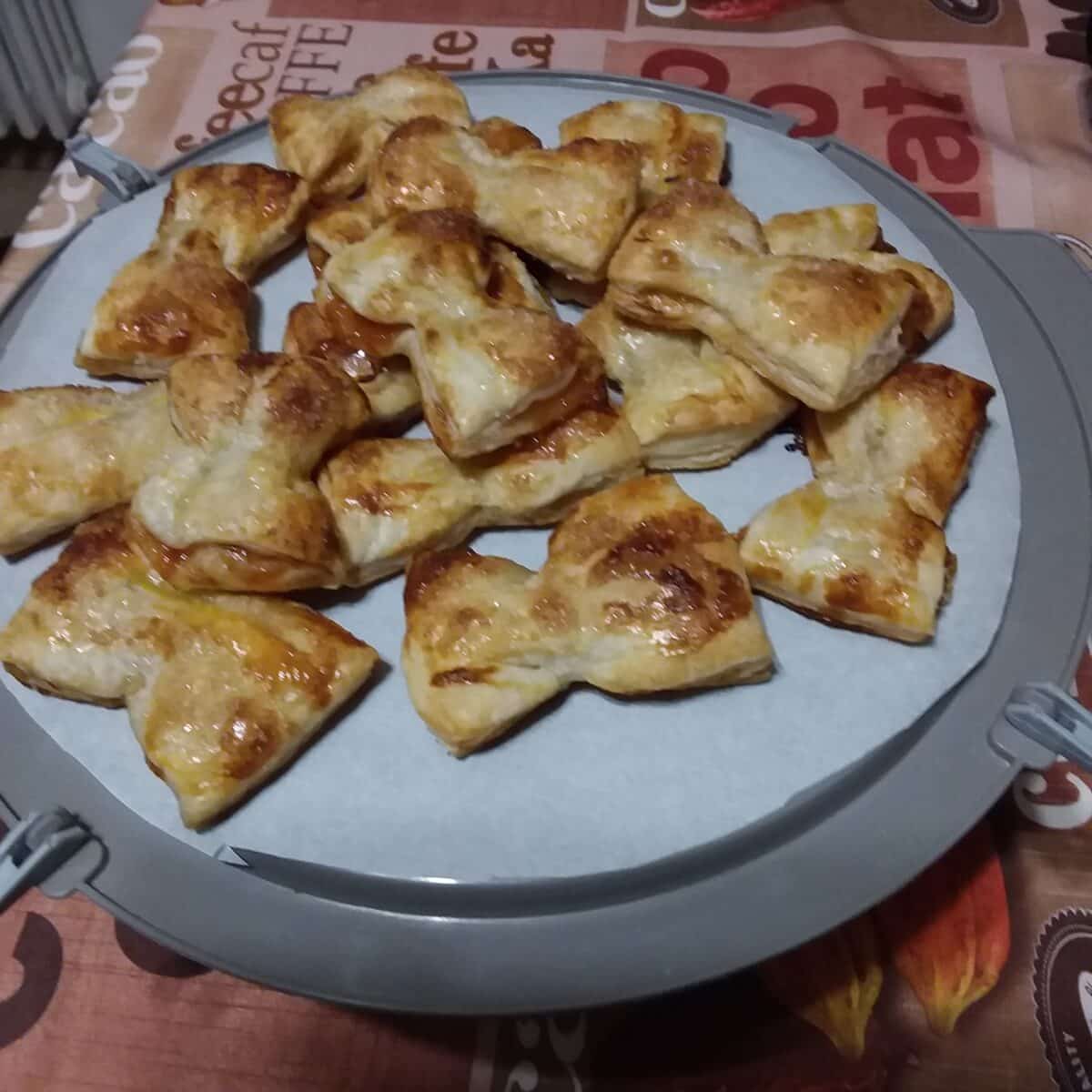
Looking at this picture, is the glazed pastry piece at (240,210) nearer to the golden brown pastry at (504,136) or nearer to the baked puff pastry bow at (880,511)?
the golden brown pastry at (504,136)

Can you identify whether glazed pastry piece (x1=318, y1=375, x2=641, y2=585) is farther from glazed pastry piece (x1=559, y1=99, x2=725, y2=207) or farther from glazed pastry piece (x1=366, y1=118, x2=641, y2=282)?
glazed pastry piece (x1=559, y1=99, x2=725, y2=207)

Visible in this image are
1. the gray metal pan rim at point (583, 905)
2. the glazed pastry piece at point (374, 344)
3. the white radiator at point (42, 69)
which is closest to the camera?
the gray metal pan rim at point (583, 905)

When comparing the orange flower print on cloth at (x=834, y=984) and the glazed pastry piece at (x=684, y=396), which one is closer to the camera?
the orange flower print on cloth at (x=834, y=984)

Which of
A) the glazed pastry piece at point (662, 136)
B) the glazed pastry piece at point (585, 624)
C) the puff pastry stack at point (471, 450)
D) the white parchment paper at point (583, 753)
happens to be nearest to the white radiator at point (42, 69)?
the puff pastry stack at point (471, 450)

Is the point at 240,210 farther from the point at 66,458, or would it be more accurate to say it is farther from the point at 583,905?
the point at 583,905

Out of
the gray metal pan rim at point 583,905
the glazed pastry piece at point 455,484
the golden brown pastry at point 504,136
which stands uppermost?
the golden brown pastry at point 504,136

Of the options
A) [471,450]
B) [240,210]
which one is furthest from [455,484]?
[240,210]

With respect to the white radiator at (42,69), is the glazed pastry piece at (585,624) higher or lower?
lower
